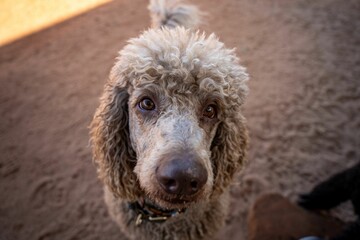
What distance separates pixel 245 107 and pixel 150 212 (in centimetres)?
182

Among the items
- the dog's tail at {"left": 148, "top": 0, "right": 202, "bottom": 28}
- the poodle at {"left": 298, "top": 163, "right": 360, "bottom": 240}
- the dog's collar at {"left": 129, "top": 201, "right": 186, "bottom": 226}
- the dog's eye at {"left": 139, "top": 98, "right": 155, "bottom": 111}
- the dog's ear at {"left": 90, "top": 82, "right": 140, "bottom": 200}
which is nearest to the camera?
the dog's eye at {"left": 139, "top": 98, "right": 155, "bottom": 111}

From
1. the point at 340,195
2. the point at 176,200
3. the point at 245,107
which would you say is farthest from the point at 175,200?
the point at 245,107

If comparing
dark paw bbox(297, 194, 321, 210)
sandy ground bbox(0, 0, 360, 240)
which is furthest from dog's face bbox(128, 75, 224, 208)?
dark paw bbox(297, 194, 321, 210)

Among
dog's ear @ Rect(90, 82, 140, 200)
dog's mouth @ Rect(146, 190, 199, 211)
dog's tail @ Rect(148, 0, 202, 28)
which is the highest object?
dog's tail @ Rect(148, 0, 202, 28)

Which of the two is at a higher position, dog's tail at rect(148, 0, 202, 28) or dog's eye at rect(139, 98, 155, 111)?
dog's tail at rect(148, 0, 202, 28)

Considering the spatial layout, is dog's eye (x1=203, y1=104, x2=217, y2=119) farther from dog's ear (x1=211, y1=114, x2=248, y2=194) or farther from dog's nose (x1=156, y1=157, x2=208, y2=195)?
dog's nose (x1=156, y1=157, x2=208, y2=195)

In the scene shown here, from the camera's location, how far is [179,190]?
1.16m

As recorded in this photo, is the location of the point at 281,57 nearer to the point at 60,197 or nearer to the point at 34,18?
the point at 60,197

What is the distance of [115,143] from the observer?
158 cm

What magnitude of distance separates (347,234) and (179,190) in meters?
1.60

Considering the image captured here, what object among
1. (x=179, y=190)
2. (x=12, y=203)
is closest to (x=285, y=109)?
(x=179, y=190)

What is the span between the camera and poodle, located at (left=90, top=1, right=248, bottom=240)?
1.24 m

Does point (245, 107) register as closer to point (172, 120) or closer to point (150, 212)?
point (150, 212)

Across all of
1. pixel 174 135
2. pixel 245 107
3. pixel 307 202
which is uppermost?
pixel 245 107
